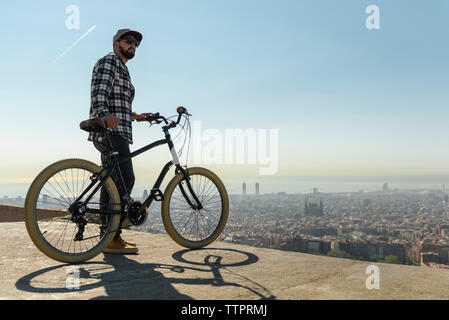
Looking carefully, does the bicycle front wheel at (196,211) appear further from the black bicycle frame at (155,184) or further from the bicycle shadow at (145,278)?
the bicycle shadow at (145,278)

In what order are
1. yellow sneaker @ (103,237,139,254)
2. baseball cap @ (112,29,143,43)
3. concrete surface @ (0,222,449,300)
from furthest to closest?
baseball cap @ (112,29,143,43) < yellow sneaker @ (103,237,139,254) < concrete surface @ (0,222,449,300)

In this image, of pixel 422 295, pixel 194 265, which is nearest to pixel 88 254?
pixel 194 265

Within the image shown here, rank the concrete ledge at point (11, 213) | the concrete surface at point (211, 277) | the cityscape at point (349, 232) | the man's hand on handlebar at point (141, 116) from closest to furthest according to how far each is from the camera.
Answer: the concrete surface at point (211, 277), the man's hand on handlebar at point (141, 116), the concrete ledge at point (11, 213), the cityscape at point (349, 232)

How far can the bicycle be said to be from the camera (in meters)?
2.96

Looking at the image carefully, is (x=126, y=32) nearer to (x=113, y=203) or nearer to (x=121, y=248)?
(x=113, y=203)

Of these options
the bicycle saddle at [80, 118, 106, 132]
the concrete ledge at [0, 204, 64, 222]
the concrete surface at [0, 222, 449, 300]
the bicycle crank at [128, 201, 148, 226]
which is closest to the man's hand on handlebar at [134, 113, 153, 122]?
the bicycle saddle at [80, 118, 106, 132]

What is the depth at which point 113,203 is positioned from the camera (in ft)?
11.0

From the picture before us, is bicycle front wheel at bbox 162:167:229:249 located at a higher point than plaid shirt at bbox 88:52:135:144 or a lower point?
lower

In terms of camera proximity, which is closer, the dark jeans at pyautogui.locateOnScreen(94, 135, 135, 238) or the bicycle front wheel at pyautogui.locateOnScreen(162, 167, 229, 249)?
the dark jeans at pyautogui.locateOnScreen(94, 135, 135, 238)

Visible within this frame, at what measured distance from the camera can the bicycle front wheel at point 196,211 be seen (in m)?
3.88

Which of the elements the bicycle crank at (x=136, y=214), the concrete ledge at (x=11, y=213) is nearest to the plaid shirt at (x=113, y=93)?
the bicycle crank at (x=136, y=214)

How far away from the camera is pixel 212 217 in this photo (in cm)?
422

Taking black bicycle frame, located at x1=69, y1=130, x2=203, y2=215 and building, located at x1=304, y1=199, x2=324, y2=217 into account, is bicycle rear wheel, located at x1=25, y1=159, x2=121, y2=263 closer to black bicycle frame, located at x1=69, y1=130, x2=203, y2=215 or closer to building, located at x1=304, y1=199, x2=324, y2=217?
black bicycle frame, located at x1=69, y1=130, x2=203, y2=215

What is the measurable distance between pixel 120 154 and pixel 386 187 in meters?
168
